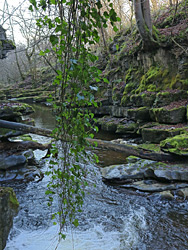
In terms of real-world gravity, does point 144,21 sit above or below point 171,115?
above

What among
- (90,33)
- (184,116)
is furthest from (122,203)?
(184,116)

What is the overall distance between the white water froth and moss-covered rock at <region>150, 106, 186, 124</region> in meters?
5.21

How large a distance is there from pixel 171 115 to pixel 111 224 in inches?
220

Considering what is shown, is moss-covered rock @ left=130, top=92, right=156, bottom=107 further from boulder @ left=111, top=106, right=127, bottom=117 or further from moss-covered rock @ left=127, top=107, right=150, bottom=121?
boulder @ left=111, top=106, right=127, bottom=117

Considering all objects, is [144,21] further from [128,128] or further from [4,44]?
[4,44]

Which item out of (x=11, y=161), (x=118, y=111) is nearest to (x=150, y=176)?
(x=11, y=161)

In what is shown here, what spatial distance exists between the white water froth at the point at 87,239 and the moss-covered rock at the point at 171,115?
17.1 ft

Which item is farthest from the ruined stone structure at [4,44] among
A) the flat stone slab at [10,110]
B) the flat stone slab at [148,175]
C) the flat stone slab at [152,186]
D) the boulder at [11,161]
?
the flat stone slab at [152,186]

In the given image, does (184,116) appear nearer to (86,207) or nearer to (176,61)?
(176,61)

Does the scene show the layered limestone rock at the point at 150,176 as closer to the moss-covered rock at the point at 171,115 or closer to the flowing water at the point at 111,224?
the flowing water at the point at 111,224

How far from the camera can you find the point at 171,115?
8.35 meters

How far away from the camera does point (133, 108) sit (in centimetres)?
1087

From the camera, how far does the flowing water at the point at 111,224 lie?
356cm

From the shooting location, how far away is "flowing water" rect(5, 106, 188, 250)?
11.7 ft
